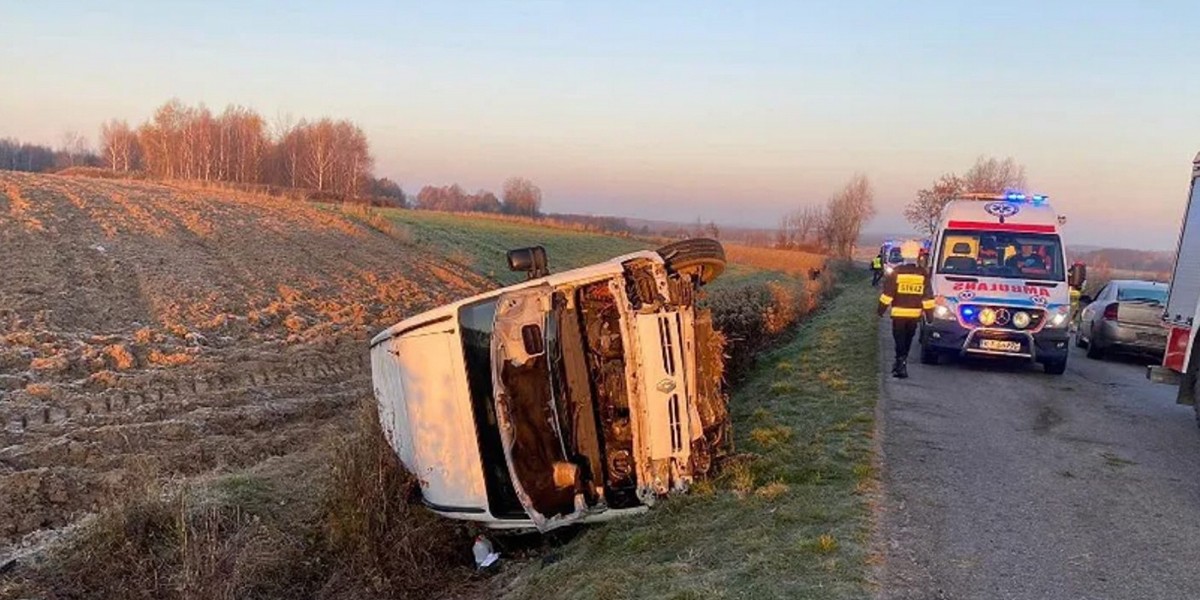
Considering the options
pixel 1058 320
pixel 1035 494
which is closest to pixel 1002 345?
pixel 1058 320

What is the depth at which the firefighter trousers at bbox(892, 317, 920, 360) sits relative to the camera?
10734 millimetres

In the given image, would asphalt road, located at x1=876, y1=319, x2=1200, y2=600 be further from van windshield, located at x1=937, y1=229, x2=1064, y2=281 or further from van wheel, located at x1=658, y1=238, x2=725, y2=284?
van wheel, located at x1=658, y1=238, x2=725, y2=284

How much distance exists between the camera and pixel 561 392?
256 inches

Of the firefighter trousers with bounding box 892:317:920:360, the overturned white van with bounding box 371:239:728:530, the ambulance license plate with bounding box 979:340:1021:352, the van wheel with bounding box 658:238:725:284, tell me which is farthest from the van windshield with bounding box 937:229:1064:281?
the overturned white van with bounding box 371:239:728:530

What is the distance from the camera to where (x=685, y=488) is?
20.8 ft

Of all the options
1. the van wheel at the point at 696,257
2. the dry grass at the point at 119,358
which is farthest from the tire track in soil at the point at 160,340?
the van wheel at the point at 696,257

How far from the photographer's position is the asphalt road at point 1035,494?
16.0ft

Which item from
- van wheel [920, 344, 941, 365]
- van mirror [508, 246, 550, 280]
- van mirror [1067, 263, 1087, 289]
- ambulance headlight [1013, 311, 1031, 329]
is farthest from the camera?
van wheel [920, 344, 941, 365]

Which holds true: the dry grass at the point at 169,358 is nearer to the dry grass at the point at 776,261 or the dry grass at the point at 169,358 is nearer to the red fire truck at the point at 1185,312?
the red fire truck at the point at 1185,312

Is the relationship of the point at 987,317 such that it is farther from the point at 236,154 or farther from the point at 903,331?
the point at 236,154

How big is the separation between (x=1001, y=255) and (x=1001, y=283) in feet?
2.16

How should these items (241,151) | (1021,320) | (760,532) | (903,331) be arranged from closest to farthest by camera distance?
(760,532) → (903,331) → (1021,320) → (241,151)

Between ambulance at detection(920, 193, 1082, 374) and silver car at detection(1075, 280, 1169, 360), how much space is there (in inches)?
112

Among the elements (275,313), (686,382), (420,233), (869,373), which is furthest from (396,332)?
(420,233)
